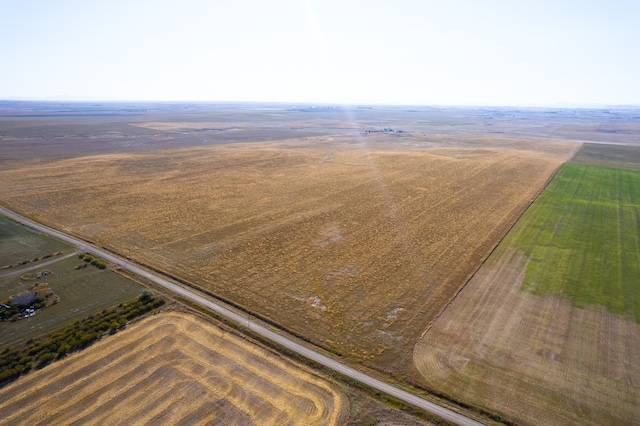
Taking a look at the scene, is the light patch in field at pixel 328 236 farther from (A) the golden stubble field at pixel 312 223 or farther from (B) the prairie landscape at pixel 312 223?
(A) the golden stubble field at pixel 312 223

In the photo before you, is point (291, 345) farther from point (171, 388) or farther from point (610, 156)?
point (610, 156)

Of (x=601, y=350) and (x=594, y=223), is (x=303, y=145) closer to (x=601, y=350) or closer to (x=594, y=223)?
(x=594, y=223)

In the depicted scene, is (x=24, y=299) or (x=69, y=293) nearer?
(x=24, y=299)

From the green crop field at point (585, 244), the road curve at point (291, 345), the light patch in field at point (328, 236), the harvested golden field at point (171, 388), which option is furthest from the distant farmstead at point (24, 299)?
the green crop field at point (585, 244)

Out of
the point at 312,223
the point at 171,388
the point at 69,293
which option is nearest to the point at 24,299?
the point at 69,293

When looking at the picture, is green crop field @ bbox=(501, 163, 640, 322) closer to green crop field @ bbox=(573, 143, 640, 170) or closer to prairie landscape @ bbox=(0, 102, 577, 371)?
prairie landscape @ bbox=(0, 102, 577, 371)

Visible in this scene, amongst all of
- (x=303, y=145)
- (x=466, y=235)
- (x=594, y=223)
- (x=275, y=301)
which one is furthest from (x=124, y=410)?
(x=303, y=145)
